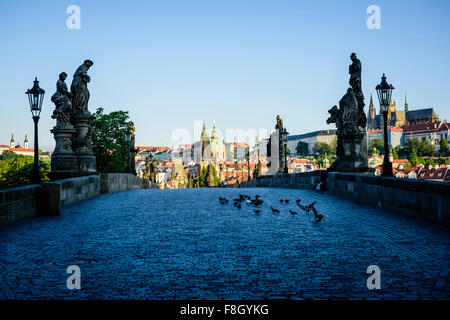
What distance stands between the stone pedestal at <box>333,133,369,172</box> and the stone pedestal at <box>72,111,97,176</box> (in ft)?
29.0

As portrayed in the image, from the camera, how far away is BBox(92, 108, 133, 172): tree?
46.6 metres

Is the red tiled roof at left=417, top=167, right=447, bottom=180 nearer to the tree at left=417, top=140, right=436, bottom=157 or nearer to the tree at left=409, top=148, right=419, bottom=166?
the tree at left=409, top=148, right=419, bottom=166

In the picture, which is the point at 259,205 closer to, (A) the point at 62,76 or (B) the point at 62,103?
(B) the point at 62,103

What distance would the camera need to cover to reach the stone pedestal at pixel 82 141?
49.4ft

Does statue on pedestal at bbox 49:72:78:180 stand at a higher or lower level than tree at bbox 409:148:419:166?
lower

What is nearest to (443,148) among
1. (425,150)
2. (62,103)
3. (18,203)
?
(425,150)

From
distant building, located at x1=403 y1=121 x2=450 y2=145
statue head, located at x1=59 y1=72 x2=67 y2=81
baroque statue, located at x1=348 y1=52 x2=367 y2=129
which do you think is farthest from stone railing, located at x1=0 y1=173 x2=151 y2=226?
distant building, located at x1=403 y1=121 x2=450 y2=145

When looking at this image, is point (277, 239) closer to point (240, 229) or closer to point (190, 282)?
point (240, 229)

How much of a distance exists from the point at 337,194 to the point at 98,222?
899cm

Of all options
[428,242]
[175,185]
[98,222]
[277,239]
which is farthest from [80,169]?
[175,185]

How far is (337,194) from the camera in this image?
51.6ft

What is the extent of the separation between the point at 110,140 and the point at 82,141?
34.0 meters

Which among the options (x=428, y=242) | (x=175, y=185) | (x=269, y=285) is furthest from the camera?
(x=175, y=185)

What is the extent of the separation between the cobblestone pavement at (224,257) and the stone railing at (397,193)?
315mm
